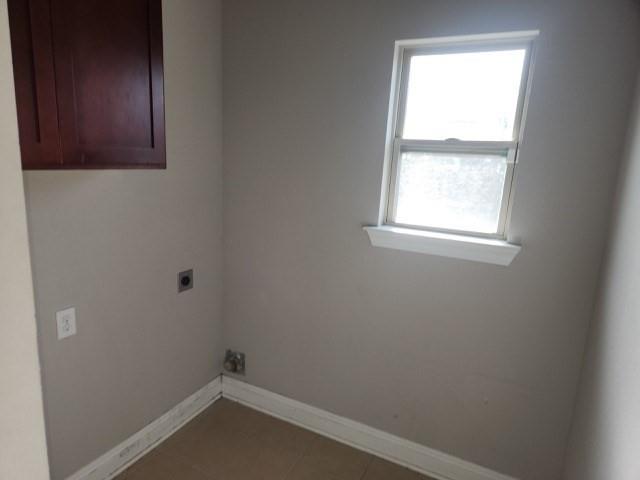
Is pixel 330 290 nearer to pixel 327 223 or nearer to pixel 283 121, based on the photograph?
pixel 327 223

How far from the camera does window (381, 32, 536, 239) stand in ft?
5.13

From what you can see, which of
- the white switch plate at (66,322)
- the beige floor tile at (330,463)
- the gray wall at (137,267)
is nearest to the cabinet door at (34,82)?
the gray wall at (137,267)

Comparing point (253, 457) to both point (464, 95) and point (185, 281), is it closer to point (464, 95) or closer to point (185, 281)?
point (185, 281)

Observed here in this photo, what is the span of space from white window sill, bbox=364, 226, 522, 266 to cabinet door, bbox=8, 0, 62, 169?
1250 millimetres

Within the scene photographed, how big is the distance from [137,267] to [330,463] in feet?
4.39

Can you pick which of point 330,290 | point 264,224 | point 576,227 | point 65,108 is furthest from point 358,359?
point 65,108

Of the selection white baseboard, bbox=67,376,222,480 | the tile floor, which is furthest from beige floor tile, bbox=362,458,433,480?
white baseboard, bbox=67,376,222,480

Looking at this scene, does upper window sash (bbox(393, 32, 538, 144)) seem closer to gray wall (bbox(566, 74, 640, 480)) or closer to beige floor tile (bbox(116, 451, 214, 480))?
gray wall (bbox(566, 74, 640, 480))

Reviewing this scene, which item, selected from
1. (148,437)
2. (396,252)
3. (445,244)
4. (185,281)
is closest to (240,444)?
(148,437)

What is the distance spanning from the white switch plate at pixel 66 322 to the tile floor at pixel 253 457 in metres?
0.78

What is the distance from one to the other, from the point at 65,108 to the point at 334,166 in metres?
1.12

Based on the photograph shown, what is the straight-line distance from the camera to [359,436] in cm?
203

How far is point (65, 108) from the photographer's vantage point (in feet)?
3.38

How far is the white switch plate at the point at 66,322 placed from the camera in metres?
1.50
